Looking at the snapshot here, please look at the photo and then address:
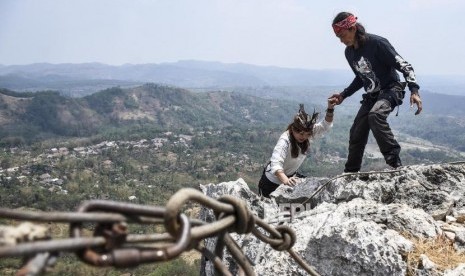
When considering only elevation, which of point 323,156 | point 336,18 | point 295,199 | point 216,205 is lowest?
point 323,156

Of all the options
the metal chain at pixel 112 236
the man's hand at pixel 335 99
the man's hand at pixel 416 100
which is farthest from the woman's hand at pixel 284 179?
the metal chain at pixel 112 236

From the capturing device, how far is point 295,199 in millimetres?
5328

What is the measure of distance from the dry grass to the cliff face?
0.02 metres

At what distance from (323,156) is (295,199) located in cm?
14609

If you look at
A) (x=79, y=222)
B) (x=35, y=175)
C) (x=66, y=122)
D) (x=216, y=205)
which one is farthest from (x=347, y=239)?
(x=66, y=122)

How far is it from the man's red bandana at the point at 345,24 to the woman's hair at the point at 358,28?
0.12 ft

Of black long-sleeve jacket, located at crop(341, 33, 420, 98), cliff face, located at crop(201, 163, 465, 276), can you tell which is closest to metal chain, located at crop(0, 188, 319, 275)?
cliff face, located at crop(201, 163, 465, 276)

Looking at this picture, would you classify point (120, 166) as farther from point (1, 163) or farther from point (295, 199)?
point (295, 199)

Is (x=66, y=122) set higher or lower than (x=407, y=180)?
lower

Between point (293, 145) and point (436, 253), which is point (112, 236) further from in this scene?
point (293, 145)

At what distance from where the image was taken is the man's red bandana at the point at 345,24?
5402 mm

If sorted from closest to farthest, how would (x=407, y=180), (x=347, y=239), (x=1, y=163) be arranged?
(x=347, y=239) → (x=407, y=180) → (x=1, y=163)

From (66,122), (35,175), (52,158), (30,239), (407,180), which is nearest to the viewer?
(30,239)

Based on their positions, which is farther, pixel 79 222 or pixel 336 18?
pixel 336 18
